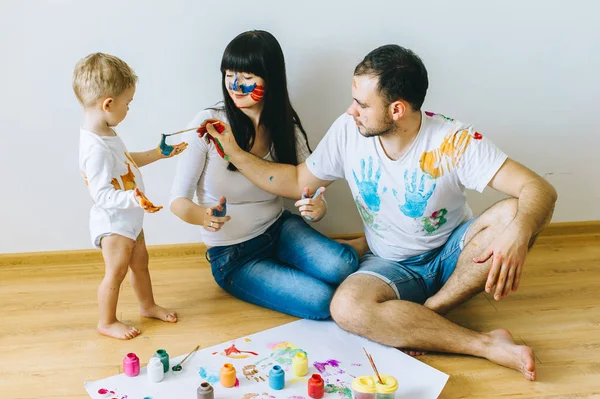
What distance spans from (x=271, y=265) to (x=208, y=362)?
15.6 inches

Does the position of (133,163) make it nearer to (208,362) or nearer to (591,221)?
(208,362)

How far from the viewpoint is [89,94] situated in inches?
70.5

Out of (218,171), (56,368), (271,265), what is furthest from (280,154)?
(56,368)

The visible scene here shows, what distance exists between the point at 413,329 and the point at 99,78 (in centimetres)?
102

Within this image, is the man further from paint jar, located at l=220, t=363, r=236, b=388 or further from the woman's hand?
paint jar, located at l=220, t=363, r=236, b=388

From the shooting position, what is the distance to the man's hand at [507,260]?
1.68 meters

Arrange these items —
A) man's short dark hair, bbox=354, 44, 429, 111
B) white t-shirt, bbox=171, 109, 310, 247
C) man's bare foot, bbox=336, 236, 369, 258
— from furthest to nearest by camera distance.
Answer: man's bare foot, bbox=336, 236, 369, 258, white t-shirt, bbox=171, 109, 310, 247, man's short dark hair, bbox=354, 44, 429, 111

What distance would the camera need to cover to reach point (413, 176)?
1.93m

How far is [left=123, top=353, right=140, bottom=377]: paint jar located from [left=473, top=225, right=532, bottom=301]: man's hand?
0.85 m

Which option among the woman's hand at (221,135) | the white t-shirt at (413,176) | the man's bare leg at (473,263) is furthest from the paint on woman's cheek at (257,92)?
the man's bare leg at (473,263)

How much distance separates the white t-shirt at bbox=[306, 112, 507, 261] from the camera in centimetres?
190

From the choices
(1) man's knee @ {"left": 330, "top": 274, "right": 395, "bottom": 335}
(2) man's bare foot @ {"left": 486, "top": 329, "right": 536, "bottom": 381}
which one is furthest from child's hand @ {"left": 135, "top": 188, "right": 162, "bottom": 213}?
(2) man's bare foot @ {"left": 486, "top": 329, "right": 536, "bottom": 381}

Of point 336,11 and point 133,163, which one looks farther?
point 336,11

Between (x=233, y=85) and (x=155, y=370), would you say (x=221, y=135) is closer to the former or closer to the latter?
(x=233, y=85)
